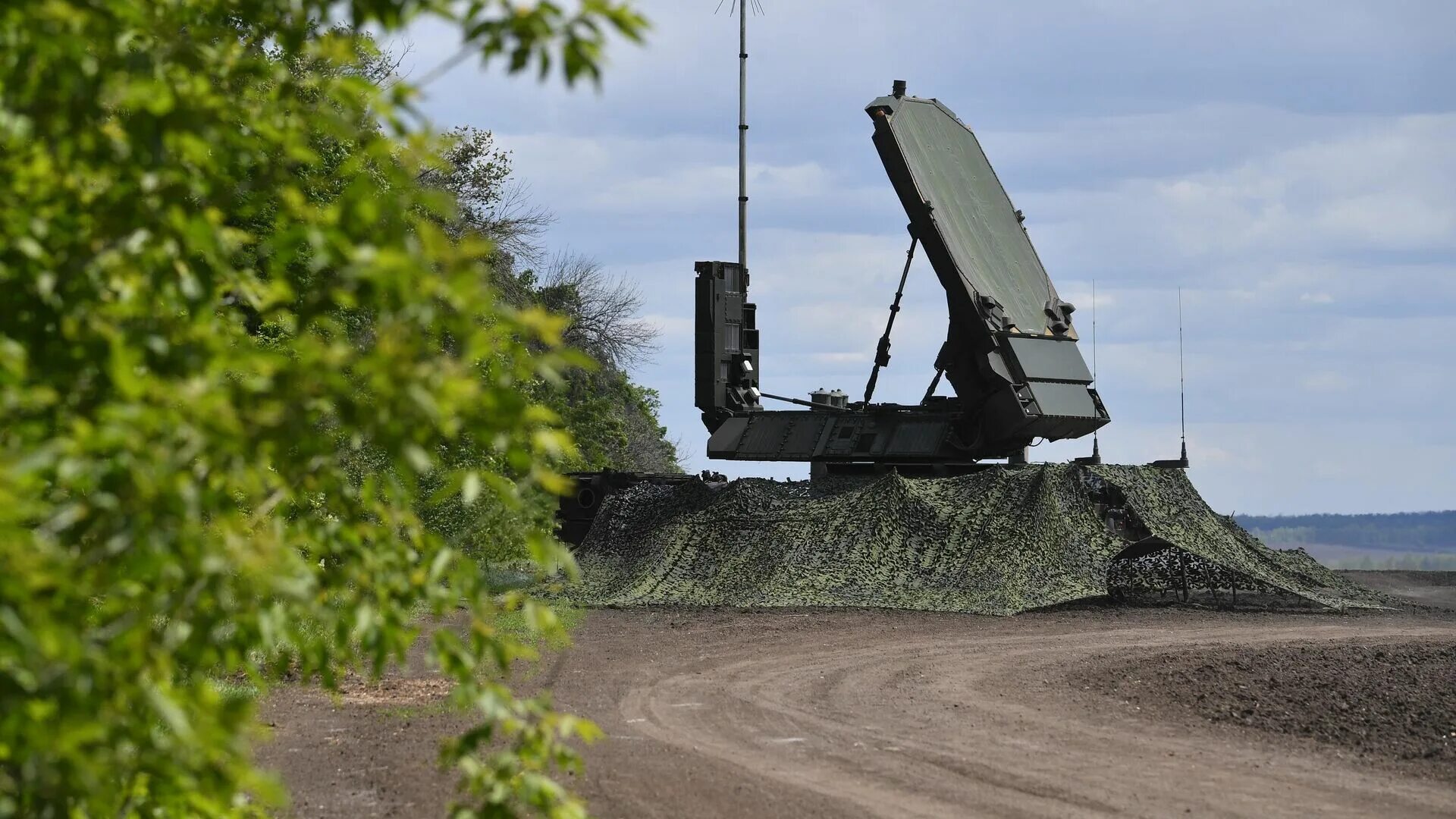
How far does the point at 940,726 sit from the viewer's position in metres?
10.4

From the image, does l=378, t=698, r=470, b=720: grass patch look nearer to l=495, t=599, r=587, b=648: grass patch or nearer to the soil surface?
the soil surface

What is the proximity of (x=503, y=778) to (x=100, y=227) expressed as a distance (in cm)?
155

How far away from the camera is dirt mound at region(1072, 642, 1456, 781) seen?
9992 millimetres

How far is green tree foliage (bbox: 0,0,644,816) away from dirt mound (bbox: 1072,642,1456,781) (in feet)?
24.1

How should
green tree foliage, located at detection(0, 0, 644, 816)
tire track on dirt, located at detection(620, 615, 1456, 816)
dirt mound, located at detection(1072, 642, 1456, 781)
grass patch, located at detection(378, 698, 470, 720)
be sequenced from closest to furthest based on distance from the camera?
green tree foliage, located at detection(0, 0, 644, 816) < tire track on dirt, located at detection(620, 615, 1456, 816) < dirt mound, located at detection(1072, 642, 1456, 781) < grass patch, located at detection(378, 698, 470, 720)

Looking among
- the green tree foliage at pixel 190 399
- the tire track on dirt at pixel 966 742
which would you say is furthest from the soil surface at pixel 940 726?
the green tree foliage at pixel 190 399

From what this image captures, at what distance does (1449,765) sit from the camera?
916cm

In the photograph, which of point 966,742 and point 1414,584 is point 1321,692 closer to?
point 966,742

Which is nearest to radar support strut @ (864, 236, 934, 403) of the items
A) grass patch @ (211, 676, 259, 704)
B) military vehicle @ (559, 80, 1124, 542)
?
military vehicle @ (559, 80, 1124, 542)

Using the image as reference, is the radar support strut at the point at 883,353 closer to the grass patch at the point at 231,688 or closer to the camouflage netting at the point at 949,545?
the camouflage netting at the point at 949,545

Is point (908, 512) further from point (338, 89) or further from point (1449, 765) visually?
point (338, 89)

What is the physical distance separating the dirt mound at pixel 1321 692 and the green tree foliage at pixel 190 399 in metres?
7.36

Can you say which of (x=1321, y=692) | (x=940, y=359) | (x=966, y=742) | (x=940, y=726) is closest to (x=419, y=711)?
(x=940, y=726)

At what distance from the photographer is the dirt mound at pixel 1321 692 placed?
999 centimetres
